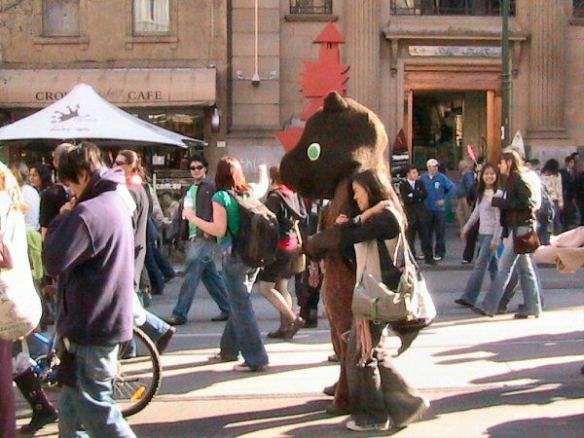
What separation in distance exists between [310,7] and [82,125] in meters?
8.26

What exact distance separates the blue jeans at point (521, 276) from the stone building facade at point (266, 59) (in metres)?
12.6

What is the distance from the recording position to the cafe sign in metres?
23.9

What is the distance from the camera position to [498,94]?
80.1 feet

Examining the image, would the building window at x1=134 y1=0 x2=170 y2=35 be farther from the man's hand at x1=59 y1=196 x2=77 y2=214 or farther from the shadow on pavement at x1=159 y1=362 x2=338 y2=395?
the man's hand at x1=59 y1=196 x2=77 y2=214

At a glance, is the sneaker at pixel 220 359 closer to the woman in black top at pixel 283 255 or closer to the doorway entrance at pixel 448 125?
the woman in black top at pixel 283 255

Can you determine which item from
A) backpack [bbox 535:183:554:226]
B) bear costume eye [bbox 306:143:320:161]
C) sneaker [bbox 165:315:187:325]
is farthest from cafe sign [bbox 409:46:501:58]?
bear costume eye [bbox 306:143:320:161]

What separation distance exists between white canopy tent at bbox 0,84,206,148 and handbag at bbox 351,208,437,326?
11798mm

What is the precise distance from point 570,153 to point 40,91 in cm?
1239

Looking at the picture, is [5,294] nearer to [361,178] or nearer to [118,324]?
[118,324]

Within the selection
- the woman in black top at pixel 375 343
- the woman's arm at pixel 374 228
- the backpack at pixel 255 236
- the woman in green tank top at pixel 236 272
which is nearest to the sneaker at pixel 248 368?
the woman in green tank top at pixel 236 272

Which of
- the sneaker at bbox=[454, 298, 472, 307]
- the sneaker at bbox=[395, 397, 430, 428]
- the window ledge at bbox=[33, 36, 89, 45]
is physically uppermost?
the window ledge at bbox=[33, 36, 89, 45]

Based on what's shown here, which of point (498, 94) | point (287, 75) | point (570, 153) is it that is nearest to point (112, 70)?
point (287, 75)

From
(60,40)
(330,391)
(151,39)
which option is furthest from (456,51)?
(330,391)

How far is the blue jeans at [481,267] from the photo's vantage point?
1151 centimetres
